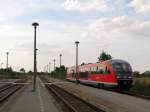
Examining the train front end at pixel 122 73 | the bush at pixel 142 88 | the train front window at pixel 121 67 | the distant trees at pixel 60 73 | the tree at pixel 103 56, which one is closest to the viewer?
the bush at pixel 142 88

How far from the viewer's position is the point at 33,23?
40.7 m

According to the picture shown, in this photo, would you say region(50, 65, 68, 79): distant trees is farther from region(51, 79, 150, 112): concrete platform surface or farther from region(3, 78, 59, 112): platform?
region(3, 78, 59, 112): platform

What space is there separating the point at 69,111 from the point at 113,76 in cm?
1864

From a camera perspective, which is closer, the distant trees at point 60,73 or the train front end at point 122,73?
the train front end at point 122,73

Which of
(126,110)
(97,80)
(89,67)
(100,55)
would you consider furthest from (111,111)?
(100,55)

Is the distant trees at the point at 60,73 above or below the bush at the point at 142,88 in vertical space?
above

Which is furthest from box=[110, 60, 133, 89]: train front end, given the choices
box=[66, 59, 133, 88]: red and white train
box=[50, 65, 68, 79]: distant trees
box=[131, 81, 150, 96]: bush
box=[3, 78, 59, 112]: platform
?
box=[50, 65, 68, 79]: distant trees

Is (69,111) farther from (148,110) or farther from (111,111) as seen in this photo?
(148,110)

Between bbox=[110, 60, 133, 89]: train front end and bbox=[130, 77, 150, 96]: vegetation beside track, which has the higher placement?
bbox=[110, 60, 133, 89]: train front end

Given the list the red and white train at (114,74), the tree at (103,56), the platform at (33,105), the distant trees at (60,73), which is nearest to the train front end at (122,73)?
the red and white train at (114,74)

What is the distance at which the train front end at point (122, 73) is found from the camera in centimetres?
3773

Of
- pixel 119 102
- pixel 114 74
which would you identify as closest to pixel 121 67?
pixel 114 74

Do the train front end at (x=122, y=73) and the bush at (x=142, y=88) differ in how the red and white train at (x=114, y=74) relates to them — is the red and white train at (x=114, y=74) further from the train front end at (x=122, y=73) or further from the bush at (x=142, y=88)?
the bush at (x=142, y=88)

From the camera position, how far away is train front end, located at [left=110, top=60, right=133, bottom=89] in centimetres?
3773
